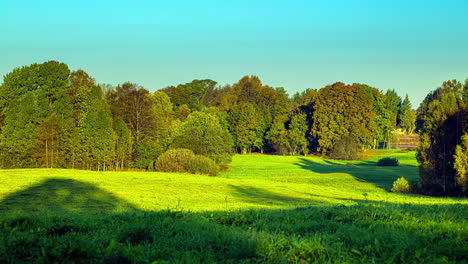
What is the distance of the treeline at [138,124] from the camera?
47500 millimetres

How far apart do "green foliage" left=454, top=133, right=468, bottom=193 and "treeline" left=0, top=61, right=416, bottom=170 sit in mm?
31429

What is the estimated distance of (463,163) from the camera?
32344 mm

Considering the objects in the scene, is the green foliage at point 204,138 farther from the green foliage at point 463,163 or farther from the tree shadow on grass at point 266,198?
the green foliage at point 463,163

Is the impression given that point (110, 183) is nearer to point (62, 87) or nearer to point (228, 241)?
point (228, 241)

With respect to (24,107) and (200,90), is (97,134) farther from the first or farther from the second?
(200,90)

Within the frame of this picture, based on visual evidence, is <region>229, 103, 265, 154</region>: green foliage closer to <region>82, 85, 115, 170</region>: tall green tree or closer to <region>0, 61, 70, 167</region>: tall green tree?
<region>82, 85, 115, 170</region>: tall green tree

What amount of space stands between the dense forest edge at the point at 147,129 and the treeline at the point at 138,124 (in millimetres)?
129

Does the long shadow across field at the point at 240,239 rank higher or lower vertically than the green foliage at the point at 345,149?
higher

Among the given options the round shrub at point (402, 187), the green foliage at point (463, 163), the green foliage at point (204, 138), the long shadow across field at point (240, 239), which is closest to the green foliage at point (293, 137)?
the green foliage at point (204, 138)

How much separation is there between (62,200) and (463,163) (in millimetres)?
29981

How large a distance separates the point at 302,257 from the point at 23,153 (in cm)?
4851

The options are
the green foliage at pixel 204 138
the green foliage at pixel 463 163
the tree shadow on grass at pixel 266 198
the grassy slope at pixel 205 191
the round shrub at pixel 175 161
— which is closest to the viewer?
the grassy slope at pixel 205 191

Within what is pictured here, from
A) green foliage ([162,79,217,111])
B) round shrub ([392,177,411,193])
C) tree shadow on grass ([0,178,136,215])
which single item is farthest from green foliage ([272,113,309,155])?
tree shadow on grass ([0,178,136,215])

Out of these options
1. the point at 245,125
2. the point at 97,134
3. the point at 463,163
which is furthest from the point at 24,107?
the point at 245,125
